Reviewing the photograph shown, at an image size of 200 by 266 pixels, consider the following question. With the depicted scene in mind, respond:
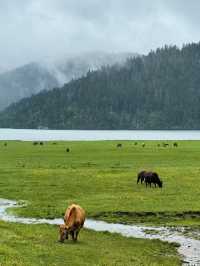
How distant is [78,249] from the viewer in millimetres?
25062

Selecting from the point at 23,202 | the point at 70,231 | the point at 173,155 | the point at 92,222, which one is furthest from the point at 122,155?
the point at 70,231

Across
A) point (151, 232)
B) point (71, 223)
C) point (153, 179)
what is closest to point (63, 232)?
point (71, 223)

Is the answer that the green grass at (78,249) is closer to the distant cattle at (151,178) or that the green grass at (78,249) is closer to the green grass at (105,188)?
the green grass at (105,188)

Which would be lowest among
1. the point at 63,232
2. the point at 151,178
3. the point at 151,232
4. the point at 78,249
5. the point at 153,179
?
the point at 151,232

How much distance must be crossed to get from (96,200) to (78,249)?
16.5m

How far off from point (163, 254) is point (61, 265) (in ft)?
21.5

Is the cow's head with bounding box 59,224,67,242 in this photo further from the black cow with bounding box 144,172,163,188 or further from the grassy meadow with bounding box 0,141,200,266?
the black cow with bounding box 144,172,163,188

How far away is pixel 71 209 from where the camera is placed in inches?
1045

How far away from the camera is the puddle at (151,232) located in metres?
26.5

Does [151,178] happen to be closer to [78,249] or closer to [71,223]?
[71,223]

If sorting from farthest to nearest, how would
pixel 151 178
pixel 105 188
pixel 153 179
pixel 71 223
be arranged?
pixel 153 179 → pixel 151 178 → pixel 105 188 → pixel 71 223

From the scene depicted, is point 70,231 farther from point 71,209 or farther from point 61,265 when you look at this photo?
point 61,265

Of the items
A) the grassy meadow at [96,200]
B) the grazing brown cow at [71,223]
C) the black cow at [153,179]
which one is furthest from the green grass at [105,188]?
the grazing brown cow at [71,223]

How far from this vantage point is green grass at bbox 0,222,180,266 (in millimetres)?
22150
